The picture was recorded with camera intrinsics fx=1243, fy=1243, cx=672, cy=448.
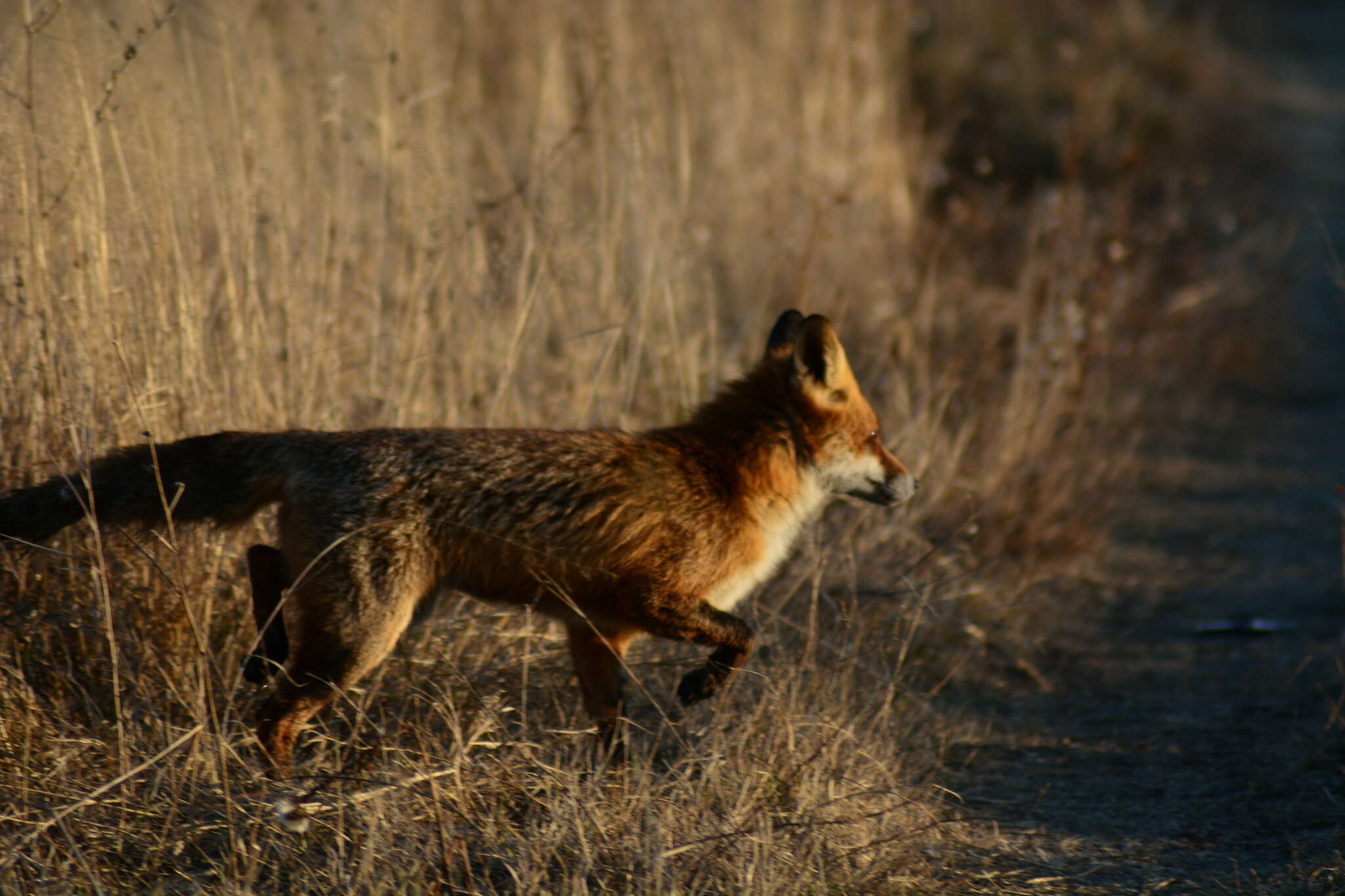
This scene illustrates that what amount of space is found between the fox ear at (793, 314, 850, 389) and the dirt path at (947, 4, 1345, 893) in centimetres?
160

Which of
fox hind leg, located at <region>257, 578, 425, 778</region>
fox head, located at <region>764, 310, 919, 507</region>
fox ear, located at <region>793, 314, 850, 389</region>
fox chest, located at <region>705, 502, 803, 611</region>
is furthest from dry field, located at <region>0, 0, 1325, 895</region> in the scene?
fox ear, located at <region>793, 314, 850, 389</region>

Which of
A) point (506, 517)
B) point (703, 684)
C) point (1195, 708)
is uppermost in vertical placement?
point (506, 517)

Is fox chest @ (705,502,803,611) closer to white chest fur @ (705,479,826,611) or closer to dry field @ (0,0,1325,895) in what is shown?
white chest fur @ (705,479,826,611)

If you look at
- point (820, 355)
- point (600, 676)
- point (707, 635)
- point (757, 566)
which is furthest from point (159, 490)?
point (820, 355)

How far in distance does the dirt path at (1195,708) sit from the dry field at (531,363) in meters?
0.22

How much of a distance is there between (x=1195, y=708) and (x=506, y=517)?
10.9 feet

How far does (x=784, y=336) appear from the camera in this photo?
4934 millimetres

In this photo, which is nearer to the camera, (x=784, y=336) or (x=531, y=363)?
(x=784, y=336)

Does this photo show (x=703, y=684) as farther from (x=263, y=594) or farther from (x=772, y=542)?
(x=263, y=594)

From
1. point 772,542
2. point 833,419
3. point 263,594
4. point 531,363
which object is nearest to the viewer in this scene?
point 263,594

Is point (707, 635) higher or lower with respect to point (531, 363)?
lower

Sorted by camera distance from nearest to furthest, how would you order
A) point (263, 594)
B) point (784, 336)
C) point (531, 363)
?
point (263, 594) → point (784, 336) → point (531, 363)

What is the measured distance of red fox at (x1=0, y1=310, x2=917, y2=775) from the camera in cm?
383

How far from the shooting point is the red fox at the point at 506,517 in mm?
3828
